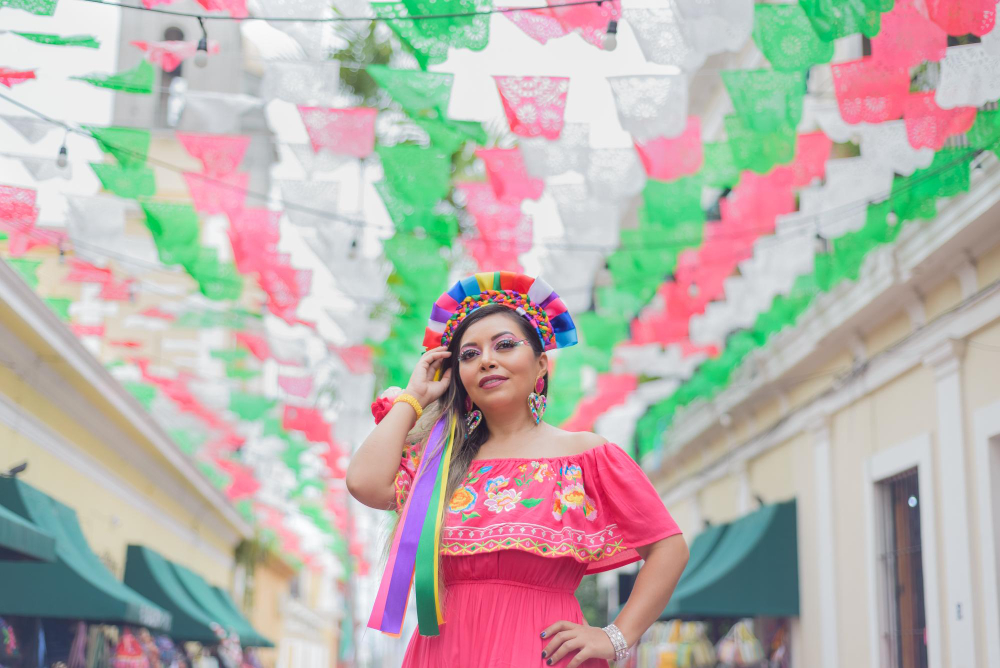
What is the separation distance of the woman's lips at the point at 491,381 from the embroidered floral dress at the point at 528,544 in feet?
0.66

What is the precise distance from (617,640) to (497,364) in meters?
0.76

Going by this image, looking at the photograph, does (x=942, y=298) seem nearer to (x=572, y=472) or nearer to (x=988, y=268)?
(x=988, y=268)

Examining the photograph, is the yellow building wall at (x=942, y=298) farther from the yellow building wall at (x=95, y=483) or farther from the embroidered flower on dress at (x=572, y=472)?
the yellow building wall at (x=95, y=483)

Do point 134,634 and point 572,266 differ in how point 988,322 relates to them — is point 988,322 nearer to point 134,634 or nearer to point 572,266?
point 572,266

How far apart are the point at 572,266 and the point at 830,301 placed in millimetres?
2606

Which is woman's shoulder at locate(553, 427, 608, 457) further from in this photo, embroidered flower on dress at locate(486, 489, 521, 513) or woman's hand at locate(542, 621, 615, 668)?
woman's hand at locate(542, 621, 615, 668)

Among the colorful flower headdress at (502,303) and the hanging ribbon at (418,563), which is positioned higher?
the colorful flower headdress at (502,303)

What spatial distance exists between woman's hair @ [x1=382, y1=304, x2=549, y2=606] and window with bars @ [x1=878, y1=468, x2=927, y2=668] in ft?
20.2

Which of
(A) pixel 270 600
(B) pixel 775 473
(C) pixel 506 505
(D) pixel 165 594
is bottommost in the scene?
(C) pixel 506 505

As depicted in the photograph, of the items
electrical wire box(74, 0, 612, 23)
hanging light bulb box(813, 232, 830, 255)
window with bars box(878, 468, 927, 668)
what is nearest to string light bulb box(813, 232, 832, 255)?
hanging light bulb box(813, 232, 830, 255)

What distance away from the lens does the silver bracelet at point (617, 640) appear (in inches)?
106

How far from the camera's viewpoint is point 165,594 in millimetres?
13836

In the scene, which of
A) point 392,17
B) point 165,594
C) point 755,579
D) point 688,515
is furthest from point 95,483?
point 392,17

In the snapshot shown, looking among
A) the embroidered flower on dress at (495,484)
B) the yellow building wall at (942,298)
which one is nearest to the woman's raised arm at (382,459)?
the embroidered flower on dress at (495,484)
